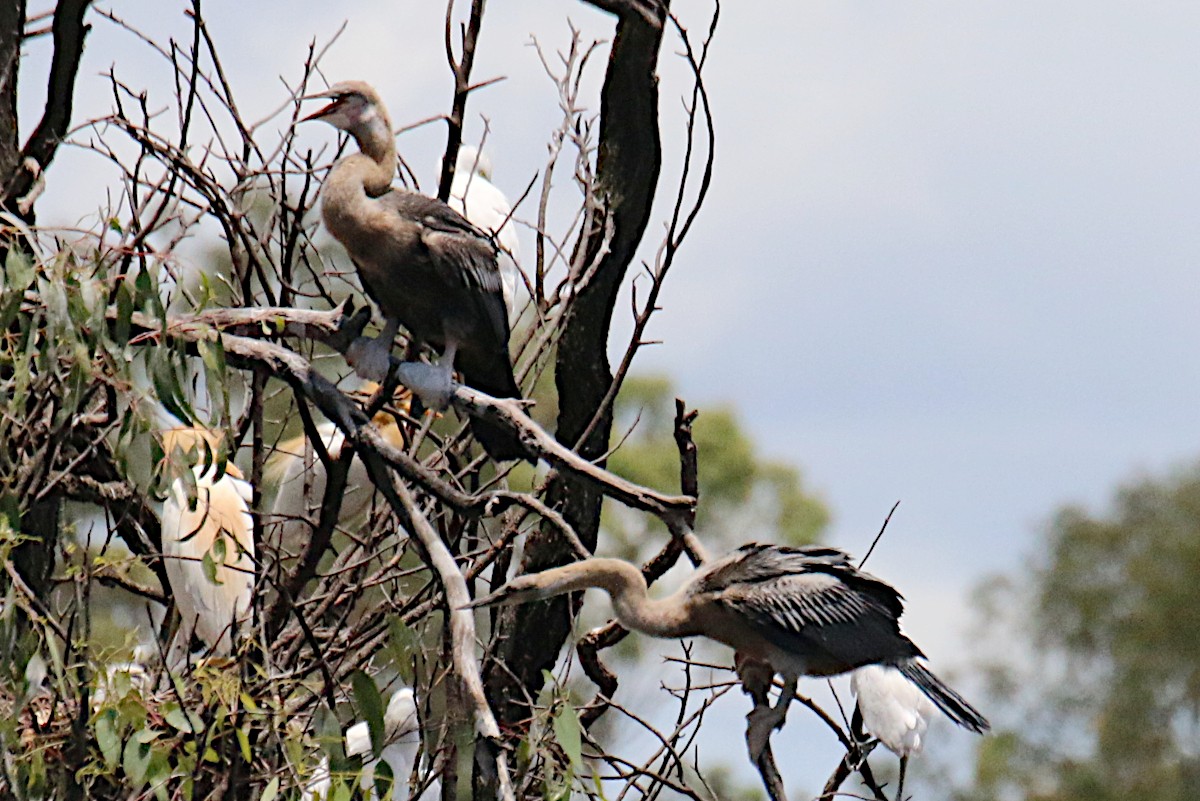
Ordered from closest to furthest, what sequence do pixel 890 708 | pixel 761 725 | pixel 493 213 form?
pixel 761 725 → pixel 890 708 → pixel 493 213

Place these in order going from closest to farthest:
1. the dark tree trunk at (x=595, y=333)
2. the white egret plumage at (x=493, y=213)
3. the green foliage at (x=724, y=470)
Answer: the dark tree trunk at (x=595, y=333) → the white egret plumage at (x=493, y=213) → the green foliage at (x=724, y=470)

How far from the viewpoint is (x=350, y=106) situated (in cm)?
402

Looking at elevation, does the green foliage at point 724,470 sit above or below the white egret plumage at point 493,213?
above

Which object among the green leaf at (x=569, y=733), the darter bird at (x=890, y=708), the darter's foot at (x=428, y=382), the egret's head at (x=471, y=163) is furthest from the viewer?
the egret's head at (x=471, y=163)

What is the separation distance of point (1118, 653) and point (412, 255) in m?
17.6

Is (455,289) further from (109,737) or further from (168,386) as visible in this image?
(109,737)

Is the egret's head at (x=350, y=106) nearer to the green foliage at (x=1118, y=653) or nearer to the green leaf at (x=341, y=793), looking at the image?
the green leaf at (x=341, y=793)

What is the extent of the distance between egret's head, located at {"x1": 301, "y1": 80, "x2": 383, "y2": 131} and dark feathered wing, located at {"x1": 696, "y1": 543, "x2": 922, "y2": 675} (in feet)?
3.94

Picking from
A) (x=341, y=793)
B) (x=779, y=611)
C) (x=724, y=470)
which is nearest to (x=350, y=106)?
(x=779, y=611)

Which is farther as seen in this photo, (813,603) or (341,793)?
(813,603)

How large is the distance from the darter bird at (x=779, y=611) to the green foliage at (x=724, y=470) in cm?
1305

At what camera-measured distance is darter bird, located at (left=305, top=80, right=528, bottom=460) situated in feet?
12.7

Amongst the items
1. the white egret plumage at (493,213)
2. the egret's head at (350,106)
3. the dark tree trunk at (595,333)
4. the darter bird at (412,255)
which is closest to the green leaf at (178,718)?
the darter bird at (412,255)

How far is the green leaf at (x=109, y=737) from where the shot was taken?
2.89 meters
